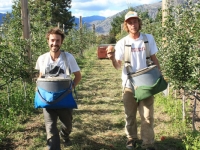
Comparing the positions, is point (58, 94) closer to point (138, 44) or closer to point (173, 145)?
point (138, 44)

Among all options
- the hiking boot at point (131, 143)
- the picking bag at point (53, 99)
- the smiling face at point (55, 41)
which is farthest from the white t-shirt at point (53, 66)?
the hiking boot at point (131, 143)

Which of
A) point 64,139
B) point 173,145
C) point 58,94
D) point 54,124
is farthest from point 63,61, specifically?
point 173,145

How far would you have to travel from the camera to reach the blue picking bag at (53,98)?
3.40 m

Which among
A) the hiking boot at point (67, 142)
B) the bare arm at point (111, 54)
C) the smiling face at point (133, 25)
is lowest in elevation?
the hiking boot at point (67, 142)

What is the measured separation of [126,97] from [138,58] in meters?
0.58

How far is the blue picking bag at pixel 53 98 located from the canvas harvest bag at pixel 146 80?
831mm

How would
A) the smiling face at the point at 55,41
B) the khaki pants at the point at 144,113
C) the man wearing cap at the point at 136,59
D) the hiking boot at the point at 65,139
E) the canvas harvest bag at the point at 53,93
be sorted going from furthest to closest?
the hiking boot at the point at 65,139
the khaki pants at the point at 144,113
the man wearing cap at the point at 136,59
the smiling face at the point at 55,41
the canvas harvest bag at the point at 53,93

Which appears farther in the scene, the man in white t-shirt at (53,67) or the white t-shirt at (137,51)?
the white t-shirt at (137,51)

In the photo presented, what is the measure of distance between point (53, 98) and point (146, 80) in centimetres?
117

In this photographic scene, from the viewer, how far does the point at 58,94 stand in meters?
3.42

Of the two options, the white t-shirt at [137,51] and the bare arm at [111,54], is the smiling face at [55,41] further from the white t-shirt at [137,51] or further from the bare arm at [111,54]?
the white t-shirt at [137,51]

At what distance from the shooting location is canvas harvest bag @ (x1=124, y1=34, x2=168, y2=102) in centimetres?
356

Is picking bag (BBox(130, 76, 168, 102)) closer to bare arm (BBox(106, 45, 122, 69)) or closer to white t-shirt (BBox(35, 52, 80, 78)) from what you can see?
bare arm (BBox(106, 45, 122, 69))

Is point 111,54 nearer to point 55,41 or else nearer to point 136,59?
point 136,59
